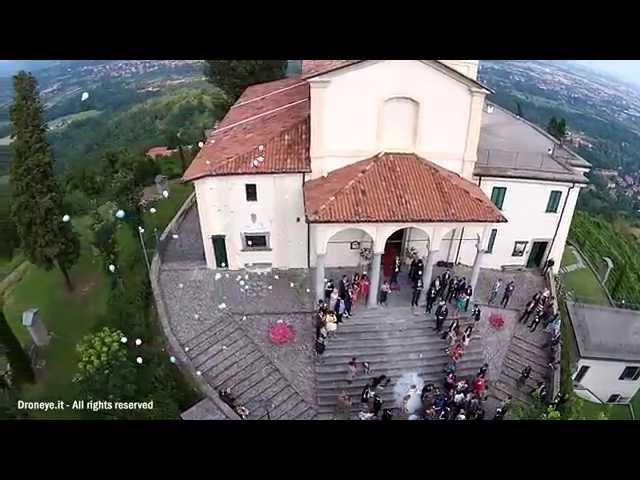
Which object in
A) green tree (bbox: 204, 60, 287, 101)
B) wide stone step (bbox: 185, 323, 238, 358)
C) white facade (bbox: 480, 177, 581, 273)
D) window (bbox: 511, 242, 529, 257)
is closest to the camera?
wide stone step (bbox: 185, 323, 238, 358)

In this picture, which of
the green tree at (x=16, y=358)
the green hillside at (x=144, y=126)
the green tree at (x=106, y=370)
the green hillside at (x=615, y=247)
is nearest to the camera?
the green tree at (x=106, y=370)

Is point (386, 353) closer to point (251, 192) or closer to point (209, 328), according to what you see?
point (209, 328)

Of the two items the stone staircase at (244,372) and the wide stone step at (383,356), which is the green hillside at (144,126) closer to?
the stone staircase at (244,372)

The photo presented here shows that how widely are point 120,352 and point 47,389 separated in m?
3.80

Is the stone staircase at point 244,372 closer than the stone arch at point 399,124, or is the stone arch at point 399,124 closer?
the stone staircase at point 244,372

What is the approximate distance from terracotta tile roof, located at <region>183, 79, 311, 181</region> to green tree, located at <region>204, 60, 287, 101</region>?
830 cm

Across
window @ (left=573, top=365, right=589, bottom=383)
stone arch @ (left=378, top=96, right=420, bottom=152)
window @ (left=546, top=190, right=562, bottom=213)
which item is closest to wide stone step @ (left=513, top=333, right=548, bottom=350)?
window @ (left=573, top=365, right=589, bottom=383)

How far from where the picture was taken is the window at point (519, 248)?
20250 mm

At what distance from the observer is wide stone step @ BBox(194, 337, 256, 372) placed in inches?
666

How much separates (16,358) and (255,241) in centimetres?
877

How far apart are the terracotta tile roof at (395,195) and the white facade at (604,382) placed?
7800mm

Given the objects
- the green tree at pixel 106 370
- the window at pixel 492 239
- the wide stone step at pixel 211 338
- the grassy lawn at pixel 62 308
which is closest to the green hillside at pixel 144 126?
the grassy lawn at pixel 62 308

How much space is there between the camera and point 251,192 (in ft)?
60.7

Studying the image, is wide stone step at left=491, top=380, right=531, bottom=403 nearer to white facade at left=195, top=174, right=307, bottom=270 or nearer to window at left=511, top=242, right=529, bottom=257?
window at left=511, top=242, right=529, bottom=257
